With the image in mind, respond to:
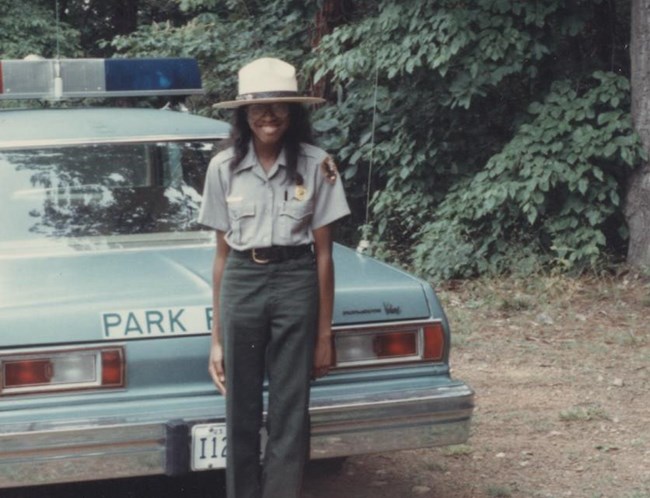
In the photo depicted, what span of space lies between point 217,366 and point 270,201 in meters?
0.59

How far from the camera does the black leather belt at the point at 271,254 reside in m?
4.18

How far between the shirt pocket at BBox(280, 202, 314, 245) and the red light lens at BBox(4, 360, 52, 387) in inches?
35.7

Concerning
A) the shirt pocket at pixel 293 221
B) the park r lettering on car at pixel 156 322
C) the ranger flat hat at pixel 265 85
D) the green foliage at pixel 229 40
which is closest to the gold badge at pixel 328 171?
the shirt pocket at pixel 293 221

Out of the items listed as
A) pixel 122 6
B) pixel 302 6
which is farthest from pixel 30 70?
pixel 122 6

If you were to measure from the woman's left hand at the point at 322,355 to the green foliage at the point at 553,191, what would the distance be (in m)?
5.91

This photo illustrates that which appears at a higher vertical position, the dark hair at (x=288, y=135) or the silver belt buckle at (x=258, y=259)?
the dark hair at (x=288, y=135)

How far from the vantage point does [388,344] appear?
4586 millimetres

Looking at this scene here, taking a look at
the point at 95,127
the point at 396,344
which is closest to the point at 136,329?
the point at 396,344

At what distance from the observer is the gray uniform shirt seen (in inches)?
165

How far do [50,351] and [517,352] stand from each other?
177 inches

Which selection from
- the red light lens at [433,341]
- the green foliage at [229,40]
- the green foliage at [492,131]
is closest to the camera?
the red light lens at [433,341]

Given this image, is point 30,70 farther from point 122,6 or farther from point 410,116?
point 122,6

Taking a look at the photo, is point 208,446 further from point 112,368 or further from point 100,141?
point 100,141

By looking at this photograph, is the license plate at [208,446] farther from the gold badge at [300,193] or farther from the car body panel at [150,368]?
the gold badge at [300,193]
